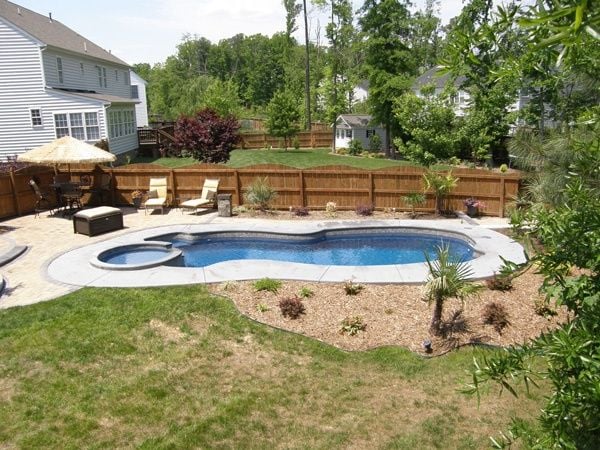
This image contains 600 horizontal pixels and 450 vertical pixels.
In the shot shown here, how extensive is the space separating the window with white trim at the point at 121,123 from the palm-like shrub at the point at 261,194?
13699 millimetres

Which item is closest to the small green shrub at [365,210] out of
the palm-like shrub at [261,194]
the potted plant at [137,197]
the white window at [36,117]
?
the palm-like shrub at [261,194]

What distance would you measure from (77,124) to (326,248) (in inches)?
733

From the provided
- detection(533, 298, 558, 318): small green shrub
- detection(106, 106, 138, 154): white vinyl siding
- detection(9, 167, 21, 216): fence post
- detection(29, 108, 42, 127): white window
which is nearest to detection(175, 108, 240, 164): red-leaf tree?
detection(106, 106, 138, 154): white vinyl siding

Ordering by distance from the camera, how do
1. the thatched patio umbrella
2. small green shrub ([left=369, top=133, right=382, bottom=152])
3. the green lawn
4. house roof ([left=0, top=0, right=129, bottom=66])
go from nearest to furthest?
the thatched patio umbrella
house roof ([left=0, top=0, right=129, bottom=66])
the green lawn
small green shrub ([left=369, top=133, right=382, bottom=152])

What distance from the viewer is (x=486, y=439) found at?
7016 millimetres

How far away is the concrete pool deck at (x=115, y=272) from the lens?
1243 cm

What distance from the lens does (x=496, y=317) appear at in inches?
411

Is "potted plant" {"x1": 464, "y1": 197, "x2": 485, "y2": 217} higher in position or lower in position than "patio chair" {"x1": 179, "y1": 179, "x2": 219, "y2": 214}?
lower

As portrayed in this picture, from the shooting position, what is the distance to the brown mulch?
10031 millimetres

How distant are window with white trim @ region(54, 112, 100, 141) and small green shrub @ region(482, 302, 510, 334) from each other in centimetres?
2499

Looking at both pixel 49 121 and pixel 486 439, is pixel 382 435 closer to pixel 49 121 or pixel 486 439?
pixel 486 439

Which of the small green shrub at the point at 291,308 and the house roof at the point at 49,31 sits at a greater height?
the house roof at the point at 49,31

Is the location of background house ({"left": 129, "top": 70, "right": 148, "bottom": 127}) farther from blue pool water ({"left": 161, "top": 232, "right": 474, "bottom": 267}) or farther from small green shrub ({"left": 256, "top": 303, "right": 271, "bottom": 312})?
small green shrub ({"left": 256, "top": 303, "right": 271, "bottom": 312})

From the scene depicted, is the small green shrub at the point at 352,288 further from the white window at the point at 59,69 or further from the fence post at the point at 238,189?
the white window at the point at 59,69
